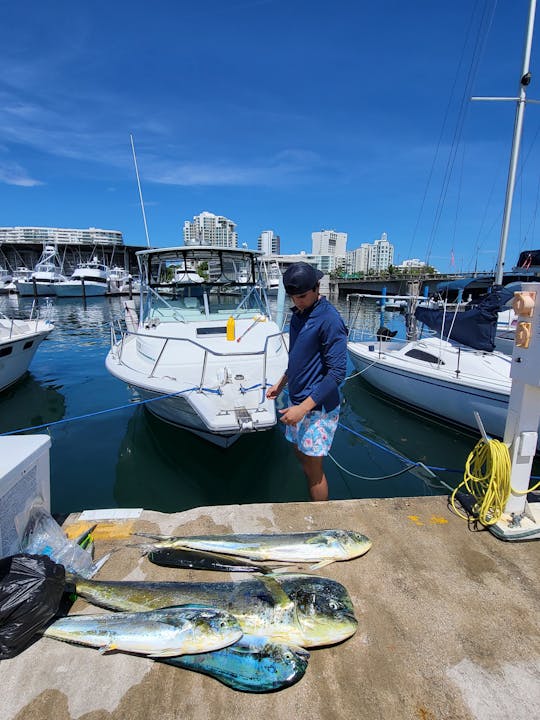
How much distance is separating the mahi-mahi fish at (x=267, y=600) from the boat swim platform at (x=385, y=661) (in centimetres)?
9

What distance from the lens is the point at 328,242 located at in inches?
4833

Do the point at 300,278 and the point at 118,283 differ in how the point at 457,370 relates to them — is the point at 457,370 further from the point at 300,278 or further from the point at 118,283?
the point at 118,283

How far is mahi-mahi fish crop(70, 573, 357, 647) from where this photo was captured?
201 centimetres

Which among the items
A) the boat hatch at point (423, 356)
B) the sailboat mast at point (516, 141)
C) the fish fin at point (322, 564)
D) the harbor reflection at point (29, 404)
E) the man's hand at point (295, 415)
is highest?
the sailboat mast at point (516, 141)

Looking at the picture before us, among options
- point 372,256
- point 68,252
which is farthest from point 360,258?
point 68,252

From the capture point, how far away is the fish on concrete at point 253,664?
5.89 ft

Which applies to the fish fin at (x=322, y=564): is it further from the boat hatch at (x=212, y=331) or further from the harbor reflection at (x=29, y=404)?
the harbor reflection at (x=29, y=404)

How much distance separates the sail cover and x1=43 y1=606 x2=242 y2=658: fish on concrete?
8.00m

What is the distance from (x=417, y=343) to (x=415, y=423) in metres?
2.11

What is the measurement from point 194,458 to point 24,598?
4.13m

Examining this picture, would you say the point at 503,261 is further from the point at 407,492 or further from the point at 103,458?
the point at 103,458

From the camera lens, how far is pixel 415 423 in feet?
27.4

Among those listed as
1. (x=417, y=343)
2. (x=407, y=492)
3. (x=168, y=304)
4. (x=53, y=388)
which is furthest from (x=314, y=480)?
(x=53, y=388)

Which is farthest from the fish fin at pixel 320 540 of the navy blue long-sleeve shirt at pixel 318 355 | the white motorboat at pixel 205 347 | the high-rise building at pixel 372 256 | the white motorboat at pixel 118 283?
the high-rise building at pixel 372 256
